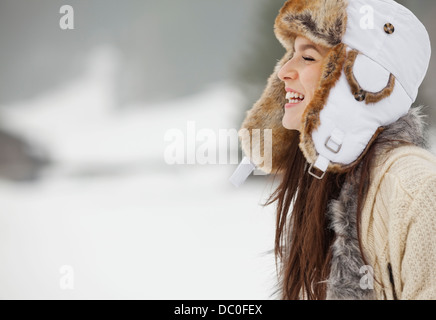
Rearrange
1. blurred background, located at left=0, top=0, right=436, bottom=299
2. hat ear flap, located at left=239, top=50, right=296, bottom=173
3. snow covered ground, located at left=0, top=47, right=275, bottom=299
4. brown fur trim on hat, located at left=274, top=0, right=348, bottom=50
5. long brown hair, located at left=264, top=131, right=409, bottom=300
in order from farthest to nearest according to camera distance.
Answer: blurred background, located at left=0, top=0, right=436, bottom=299 < snow covered ground, located at left=0, top=47, right=275, bottom=299 < hat ear flap, located at left=239, top=50, right=296, bottom=173 < brown fur trim on hat, located at left=274, top=0, right=348, bottom=50 < long brown hair, located at left=264, top=131, right=409, bottom=300

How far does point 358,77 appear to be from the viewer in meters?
1.41

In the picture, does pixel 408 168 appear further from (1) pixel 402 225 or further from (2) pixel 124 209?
(2) pixel 124 209

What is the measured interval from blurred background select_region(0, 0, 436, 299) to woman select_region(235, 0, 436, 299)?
2369mm

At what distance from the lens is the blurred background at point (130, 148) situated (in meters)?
4.64

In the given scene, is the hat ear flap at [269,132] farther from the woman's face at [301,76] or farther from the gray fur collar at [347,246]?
the gray fur collar at [347,246]

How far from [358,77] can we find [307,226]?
1.44ft

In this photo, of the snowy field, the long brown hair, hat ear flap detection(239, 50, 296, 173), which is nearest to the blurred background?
the snowy field

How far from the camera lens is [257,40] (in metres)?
6.48

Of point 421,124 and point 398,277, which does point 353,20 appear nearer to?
point 421,124

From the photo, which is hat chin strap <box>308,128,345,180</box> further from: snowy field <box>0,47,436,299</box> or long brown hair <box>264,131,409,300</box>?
snowy field <box>0,47,436,299</box>

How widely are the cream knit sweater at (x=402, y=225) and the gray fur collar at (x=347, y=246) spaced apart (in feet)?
0.09

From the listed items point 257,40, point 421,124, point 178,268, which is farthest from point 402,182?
point 257,40

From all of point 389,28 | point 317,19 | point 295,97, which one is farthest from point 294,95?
point 389,28

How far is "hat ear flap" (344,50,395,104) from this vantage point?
1399 millimetres
